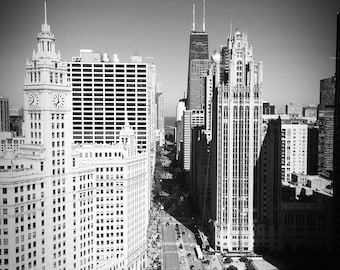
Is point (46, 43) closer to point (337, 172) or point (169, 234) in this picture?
point (337, 172)

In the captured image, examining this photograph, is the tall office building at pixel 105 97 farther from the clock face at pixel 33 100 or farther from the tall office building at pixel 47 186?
the clock face at pixel 33 100

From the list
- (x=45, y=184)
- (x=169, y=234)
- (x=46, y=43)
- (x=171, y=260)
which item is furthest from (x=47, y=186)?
(x=169, y=234)

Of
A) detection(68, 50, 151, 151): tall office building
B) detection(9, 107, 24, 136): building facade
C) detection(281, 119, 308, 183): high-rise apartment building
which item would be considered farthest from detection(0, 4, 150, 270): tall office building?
detection(281, 119, 308, 183): high-rise apartment building

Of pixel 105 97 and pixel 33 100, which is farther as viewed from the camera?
pixel 105 97

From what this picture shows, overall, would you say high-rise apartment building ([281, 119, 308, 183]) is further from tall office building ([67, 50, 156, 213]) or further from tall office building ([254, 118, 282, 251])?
tall office building ([67, 50, 156, 213])

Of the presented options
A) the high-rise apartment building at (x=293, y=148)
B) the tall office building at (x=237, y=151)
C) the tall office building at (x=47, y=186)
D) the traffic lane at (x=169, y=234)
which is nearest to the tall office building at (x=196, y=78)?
the high-rise apartment building at (x=293, y=148)

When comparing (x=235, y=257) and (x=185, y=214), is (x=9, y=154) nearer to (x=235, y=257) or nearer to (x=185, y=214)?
(x=235, y=257)

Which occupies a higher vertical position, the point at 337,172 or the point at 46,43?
the point at 46,43
